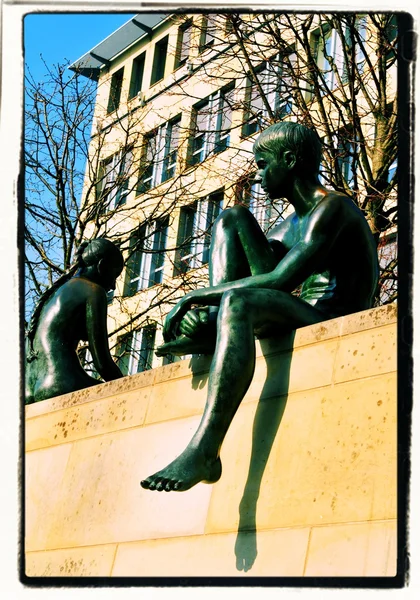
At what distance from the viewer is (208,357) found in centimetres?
600

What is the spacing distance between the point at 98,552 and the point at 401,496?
237 cm

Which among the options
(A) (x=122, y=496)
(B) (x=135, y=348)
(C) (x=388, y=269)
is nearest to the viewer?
(A) (x=122, y=496)

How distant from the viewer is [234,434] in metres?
5.67

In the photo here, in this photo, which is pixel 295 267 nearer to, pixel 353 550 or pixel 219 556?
pixel 219 556

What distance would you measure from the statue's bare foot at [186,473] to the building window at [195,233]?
944cm

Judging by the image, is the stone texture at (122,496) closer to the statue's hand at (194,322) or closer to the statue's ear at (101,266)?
the statue's hand at (194,322)

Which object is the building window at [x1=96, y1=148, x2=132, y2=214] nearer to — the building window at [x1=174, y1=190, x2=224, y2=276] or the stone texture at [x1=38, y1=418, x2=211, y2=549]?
the building window at [x1=174, y1=190, x2=224, y2=276]

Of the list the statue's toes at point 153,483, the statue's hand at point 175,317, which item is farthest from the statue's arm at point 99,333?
the statue's toes at point 153,483

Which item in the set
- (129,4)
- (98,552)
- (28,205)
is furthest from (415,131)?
(28,205)

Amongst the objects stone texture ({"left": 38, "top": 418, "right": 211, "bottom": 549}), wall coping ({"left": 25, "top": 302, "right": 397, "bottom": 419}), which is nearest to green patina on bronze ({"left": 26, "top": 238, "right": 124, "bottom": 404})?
wall coping ({"left": 25, "top": 302, "right": 397, "bottom": 419})

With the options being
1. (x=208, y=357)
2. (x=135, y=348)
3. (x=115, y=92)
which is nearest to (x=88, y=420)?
(x=208, y=357)

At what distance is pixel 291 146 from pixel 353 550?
2390mm

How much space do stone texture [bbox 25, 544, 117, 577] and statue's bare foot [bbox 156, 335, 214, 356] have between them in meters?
1.05

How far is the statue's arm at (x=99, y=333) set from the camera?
783cm
